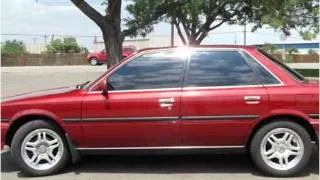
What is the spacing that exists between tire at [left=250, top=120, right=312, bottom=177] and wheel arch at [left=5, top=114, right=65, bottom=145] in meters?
2.31

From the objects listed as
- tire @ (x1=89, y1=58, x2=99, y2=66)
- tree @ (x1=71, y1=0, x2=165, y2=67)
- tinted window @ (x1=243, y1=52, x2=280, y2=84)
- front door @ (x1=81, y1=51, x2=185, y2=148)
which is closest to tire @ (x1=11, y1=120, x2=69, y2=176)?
front door @ (x1=81, y1=51, x2=185, y2=148)

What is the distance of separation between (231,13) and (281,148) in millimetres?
16689

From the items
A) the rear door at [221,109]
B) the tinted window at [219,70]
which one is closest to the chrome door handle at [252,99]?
the rear door at [221,109]

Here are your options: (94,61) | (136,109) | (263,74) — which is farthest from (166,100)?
(94,61)

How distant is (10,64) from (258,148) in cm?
4926

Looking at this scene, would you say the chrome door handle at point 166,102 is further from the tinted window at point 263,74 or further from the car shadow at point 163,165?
the tinted window at point 263,74

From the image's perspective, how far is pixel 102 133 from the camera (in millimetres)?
7059

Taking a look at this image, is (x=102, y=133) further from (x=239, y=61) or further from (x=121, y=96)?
(x=239, y=61)

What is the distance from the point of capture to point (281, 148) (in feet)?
22.8

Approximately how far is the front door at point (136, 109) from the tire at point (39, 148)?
0.34 m

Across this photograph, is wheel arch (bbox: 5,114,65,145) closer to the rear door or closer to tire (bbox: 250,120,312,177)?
the rear door

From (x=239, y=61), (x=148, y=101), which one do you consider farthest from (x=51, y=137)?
(x=239, y=61)

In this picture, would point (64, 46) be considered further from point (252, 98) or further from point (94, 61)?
point (252, 98)

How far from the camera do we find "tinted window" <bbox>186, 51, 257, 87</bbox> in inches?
278
